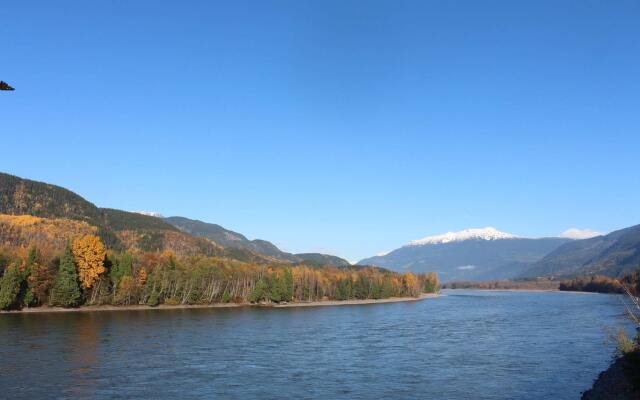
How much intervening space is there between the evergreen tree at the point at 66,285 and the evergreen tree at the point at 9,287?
8.80 m

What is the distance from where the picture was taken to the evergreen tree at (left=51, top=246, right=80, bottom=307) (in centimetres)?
11625

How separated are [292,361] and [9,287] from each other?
262ft

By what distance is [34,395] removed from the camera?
36.2 meters

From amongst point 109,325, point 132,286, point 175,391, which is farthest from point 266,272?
point 175,391

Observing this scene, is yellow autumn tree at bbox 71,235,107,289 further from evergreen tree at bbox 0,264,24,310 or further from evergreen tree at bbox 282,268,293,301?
evergreen tree at bbox 282,268,293,301

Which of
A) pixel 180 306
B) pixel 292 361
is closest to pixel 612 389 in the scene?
pixel 292 361

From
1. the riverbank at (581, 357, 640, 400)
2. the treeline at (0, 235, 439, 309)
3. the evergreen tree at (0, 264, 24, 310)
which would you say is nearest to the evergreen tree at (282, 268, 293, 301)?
the treeline at (0, 235, 439, 309)

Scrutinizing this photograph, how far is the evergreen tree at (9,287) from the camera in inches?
4188

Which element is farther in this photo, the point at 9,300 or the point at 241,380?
the point at 9,300

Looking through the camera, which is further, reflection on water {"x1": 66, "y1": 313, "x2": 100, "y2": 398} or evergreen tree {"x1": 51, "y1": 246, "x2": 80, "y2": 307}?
evergreen tree {"x1": 51, "y1": 246, "x2": 80, "y2": 307}

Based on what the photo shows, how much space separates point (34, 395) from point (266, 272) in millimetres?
144994

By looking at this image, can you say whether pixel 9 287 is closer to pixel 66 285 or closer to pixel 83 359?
pixel 66 285

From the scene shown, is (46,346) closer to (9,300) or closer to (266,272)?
(9,300)

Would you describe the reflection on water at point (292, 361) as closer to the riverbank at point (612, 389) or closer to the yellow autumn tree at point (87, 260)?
the riverbank at point (612, 389)
